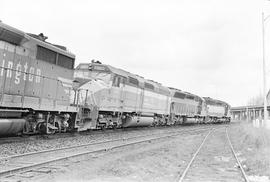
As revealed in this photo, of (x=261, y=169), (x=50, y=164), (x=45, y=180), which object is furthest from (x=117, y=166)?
(x=261, y=169)

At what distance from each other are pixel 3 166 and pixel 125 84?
13.5m

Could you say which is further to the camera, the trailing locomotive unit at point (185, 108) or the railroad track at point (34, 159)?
the trailing locomotive unit at point (185, 108)

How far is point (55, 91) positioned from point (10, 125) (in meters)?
3.33

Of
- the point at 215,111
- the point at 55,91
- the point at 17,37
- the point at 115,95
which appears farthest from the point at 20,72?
the point at 215,111

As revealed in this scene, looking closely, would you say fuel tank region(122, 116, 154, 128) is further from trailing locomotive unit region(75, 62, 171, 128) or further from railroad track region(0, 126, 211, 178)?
railroad track region(0, 126, 211, 178)

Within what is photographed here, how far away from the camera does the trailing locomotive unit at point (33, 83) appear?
33.8 ft

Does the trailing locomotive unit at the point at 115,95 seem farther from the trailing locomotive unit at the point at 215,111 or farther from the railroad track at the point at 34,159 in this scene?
the trailing locomotive unit at the point at 215,111

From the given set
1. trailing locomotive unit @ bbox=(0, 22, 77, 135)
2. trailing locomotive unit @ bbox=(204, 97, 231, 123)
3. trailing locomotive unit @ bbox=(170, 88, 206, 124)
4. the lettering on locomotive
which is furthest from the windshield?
trailing locomotive unit @ bbox=(204, 97, 231, 123)

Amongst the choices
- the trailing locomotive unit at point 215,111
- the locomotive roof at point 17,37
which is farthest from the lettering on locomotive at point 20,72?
the trailing locomotive unit at point 215,111

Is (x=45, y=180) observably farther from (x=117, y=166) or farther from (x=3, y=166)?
(x=117, y=166)

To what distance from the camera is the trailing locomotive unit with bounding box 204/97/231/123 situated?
4718cm

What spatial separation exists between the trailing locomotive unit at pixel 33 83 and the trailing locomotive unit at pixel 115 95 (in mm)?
1842

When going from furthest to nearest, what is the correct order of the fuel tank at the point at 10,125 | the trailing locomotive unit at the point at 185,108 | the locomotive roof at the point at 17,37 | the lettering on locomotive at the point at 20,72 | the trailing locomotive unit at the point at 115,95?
1. the trailing locomotive unit at the point at 185,108
2. the trailing locomotive unit at the point at 115,95
3. the lettering on locomotive at the point at 20,72
4. the locomotive roof at the point at 17,37
5. the fuel tank at the point at 10,125

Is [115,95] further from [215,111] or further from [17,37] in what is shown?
[215,111]
